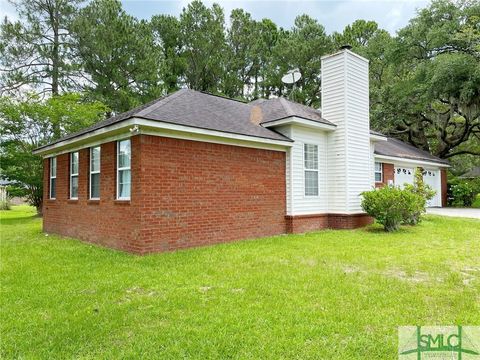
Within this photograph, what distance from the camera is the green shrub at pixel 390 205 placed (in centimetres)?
1022

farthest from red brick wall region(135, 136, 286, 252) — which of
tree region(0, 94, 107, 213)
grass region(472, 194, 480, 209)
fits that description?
grass region(472, 194, 480, 209)

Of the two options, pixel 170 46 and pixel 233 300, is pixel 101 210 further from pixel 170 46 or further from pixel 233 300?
pixel 170 46

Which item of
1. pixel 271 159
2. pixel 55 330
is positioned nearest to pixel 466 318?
pixel 55 330

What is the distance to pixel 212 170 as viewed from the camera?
8.63 metres

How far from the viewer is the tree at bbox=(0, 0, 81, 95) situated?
21.9m

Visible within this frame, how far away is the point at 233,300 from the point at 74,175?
8206 millimetres

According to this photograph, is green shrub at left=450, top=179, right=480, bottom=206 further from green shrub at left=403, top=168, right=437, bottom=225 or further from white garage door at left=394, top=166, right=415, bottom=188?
green shrub at left=403, top=168, right=437, bottom=225

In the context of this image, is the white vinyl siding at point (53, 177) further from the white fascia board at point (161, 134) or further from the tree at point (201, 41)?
the tree at point (201, 41)

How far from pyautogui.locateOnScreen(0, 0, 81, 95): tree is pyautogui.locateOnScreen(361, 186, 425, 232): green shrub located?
2138 cm

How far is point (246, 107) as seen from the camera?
12.2 metres

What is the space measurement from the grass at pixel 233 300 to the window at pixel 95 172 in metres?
2.01

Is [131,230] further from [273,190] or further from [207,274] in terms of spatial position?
[273,190]

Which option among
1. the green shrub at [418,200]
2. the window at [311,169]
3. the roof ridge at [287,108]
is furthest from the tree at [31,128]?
the green shrub at [418,200]

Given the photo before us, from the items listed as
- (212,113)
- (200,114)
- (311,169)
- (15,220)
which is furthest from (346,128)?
(15,220)
